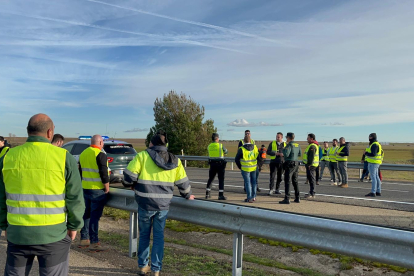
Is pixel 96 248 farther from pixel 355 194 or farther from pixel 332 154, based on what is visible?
pixel 332 154

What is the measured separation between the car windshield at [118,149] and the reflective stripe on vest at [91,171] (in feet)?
22.3

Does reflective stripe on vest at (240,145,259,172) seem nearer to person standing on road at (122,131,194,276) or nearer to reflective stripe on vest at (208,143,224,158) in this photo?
reflective stripe on vest at (208,143,224,158)

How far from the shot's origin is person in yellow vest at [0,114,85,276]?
2.98 m

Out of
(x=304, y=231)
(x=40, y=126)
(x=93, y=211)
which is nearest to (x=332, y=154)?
(x=93, y=211)

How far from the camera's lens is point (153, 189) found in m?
4.67

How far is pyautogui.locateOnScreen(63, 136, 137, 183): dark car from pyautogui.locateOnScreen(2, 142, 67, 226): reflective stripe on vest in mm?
9457

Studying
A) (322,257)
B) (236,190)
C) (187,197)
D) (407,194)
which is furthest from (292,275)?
(407,194)

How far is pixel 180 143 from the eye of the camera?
3700 cm

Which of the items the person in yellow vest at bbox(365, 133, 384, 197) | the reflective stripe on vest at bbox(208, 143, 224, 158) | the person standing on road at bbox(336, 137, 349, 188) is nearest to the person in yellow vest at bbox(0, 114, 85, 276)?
the reflective stripe on vest at bbox(208, 143, 224, 158)

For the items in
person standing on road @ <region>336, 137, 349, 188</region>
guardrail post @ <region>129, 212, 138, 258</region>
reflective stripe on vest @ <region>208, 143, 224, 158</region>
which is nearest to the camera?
guardrail post @ <region>129, 212, 138, 258</region>

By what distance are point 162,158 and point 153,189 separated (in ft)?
1.37

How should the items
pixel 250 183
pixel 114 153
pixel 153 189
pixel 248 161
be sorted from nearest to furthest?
1. pixel 153 189
2. pixel 248 161
3. pixel 250 183
4. pixel 114 153

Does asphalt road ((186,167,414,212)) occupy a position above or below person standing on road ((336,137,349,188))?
below

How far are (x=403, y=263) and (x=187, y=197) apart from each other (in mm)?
2640
